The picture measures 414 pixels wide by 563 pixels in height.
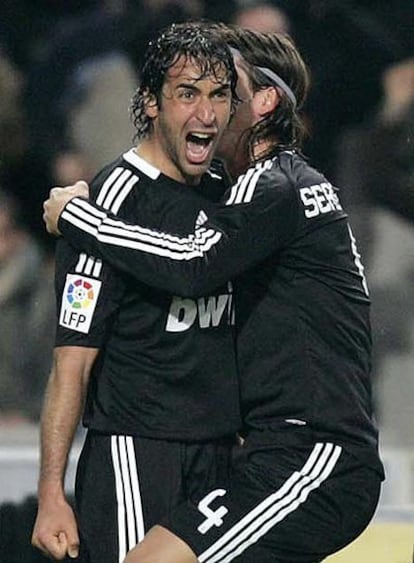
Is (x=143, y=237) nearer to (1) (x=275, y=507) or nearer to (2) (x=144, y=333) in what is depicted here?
(2) (x=144, y=333)

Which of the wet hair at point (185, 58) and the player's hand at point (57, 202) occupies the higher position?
the wet hair at point (185, 58)

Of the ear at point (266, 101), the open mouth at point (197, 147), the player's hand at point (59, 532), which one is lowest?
the player's hand at point (59, 532)

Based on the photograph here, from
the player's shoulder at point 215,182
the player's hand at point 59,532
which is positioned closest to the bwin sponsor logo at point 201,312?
the player's shoulder at point 215,182

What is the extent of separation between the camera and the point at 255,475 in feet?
12.7

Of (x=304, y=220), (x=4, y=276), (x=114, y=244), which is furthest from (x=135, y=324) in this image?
(x=4, y=276)

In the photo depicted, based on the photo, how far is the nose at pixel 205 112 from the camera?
12.8ft

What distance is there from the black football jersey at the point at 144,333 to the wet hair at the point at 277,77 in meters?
0.28

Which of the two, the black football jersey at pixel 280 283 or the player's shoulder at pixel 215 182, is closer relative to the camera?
the black football jersey at pixel 280 283

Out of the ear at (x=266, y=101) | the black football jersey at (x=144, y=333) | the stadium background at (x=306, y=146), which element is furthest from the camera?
the stadium background at (x=306, y=146)

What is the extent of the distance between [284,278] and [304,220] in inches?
5.4

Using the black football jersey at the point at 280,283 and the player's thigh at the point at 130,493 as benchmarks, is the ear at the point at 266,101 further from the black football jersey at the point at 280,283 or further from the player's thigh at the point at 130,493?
the player's thigh at the point at 130,493

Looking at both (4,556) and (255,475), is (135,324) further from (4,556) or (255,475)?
(4,556)

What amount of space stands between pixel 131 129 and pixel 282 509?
190 centimetres

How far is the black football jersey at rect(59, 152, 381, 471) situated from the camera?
3.83 meters
